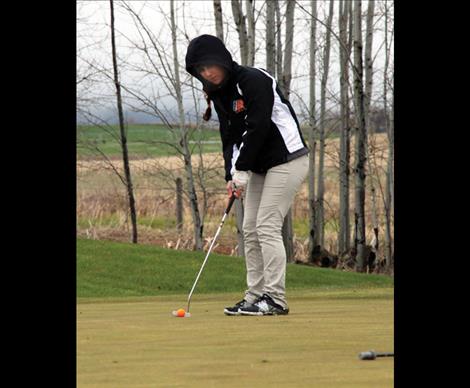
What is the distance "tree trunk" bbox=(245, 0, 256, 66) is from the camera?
733 inches

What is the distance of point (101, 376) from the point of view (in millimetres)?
5090

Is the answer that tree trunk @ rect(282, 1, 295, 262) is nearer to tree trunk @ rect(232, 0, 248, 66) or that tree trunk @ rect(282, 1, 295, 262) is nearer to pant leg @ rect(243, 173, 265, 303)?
tree trunk @ rect(232, 0, 248, 66)

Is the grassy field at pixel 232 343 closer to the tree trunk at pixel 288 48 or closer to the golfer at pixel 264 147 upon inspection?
the golfer at pixel 264 147

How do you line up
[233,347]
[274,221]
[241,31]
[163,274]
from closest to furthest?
[233,347] < [274,221] < [163,274] < [241,31]

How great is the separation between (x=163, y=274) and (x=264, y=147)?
777 centimetres

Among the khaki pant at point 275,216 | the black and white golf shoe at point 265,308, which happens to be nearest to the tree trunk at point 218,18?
the khaki pant at point 275,216

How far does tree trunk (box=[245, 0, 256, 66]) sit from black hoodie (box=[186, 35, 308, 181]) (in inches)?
395

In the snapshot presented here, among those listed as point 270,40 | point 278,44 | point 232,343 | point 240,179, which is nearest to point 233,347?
point 232,343

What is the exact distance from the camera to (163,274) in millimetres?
15992

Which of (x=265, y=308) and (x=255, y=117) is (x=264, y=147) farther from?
(x=265, y=308)
